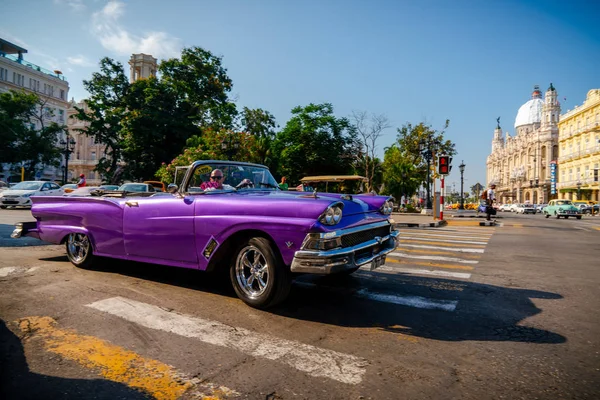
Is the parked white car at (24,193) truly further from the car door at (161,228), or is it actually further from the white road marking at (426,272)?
the white road marking at (426,272)

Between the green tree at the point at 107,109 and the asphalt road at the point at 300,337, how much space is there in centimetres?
3593

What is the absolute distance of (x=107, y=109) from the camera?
38219 mm

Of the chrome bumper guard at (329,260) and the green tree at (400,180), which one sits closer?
the chrome bumper guard at (329,260)

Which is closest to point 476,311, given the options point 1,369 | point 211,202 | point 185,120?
point 211,202

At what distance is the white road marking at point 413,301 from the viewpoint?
411 centimetres

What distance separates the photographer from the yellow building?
202 feet

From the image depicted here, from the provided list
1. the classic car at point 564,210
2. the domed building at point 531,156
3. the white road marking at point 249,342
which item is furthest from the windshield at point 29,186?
the domed building at point 531,156

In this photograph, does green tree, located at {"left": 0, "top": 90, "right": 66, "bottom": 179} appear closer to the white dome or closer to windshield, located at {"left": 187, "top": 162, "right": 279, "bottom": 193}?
windshield, located at {"left": 187, "top": 162, "right": 279, "bottom": 193}

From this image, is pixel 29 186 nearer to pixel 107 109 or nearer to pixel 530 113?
pixel 107 109

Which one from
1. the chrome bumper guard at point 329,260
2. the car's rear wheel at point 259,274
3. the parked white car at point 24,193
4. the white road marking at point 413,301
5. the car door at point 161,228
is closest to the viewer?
the chrome bumper guard at point 329,260

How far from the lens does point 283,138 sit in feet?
138

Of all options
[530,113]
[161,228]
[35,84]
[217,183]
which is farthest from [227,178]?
[530,113]

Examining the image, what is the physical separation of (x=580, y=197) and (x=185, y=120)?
66201 mm

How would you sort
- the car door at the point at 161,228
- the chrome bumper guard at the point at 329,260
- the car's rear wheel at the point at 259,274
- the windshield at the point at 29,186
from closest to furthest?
the chrome bumper guard at the point at 329,260 < the car's rear wheel at the point at 259,274 < the car door at the point at 161,228 < the windshield at the point at 29,186
